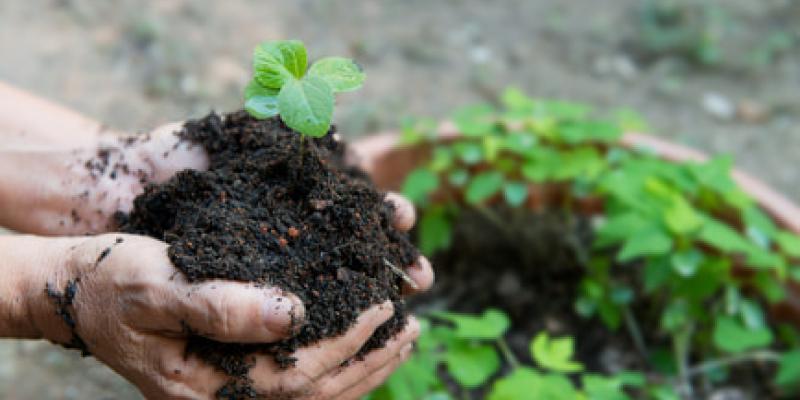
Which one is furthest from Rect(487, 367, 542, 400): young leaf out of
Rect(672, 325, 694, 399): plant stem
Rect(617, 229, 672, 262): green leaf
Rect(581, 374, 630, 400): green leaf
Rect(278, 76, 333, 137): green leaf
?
Rect(278, 76, 333, 137): green leaf

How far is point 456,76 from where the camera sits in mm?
3430

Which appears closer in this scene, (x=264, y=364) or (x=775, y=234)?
(x=264, y=364)

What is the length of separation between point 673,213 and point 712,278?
0.28 metres

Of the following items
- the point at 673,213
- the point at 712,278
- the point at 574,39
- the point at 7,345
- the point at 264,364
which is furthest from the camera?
the point at 574,39

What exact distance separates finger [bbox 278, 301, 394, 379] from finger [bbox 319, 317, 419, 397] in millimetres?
39

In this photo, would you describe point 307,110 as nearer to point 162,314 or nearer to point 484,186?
point 162,314

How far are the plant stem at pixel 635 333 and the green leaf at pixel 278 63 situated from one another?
1382mm

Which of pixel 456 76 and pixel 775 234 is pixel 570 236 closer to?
pixel 775 234

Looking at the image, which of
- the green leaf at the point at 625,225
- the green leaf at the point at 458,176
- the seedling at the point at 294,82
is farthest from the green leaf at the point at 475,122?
the seedling at the point at 294,82

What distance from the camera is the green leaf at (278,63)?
1.25m

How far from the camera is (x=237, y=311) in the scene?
1109 mm

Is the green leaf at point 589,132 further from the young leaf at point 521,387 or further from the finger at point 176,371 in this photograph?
the finger at point 176,371

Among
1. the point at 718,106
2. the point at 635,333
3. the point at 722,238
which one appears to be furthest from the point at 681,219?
the point at 718,106

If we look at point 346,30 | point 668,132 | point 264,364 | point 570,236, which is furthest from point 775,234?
point 346,30
